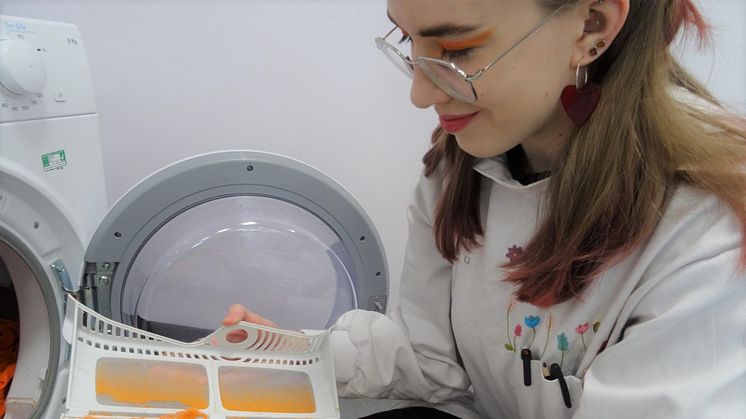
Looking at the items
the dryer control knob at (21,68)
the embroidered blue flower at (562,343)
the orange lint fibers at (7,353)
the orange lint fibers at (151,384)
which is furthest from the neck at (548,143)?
the orange lint fibers at (7,353)

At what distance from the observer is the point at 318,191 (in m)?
0.99

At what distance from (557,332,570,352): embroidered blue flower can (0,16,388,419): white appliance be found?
395mm

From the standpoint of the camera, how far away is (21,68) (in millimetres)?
885

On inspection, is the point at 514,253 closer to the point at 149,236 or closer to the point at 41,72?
the point at 149,236

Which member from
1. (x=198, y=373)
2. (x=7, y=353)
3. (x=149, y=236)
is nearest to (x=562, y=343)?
(x=198, y=373)

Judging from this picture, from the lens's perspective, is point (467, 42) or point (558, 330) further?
point (558, 330)

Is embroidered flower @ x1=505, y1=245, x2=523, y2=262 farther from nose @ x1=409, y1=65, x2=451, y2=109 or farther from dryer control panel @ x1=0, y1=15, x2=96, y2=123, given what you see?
dryer control panel @ x1=0, y1=15, x2=96, y2=123

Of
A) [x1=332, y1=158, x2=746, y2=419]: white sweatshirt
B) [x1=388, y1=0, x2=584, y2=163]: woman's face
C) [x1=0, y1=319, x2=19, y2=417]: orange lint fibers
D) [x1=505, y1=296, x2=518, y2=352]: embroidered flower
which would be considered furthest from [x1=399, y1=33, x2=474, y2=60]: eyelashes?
[x1=0, y1=319, x2=19, y2=417]: orange lint fibers

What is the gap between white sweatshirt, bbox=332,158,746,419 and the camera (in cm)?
58

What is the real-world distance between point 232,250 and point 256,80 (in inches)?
20.1

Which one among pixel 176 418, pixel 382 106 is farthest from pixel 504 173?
pixel 382 106

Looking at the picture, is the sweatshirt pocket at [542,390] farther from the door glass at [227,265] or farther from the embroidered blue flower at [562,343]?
the door glass at [227,265]

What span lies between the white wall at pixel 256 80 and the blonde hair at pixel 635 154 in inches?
30.1

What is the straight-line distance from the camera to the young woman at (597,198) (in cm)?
58
